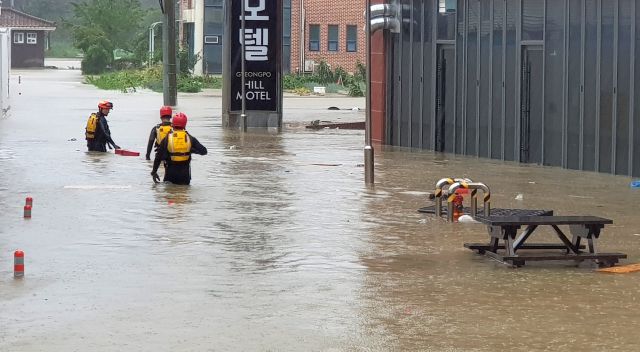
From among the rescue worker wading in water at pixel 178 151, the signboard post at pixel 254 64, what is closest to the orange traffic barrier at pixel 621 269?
the rescue worker wading in water at pixel 178 151

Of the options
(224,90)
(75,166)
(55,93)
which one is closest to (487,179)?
(75,166)

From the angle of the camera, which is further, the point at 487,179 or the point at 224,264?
the point at 487,179

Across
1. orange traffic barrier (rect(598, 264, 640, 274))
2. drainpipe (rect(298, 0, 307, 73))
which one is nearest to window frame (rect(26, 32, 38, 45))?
drainpipe (rect(298, 0, 307, 73))

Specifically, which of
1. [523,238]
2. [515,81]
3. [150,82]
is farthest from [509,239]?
[150,82]

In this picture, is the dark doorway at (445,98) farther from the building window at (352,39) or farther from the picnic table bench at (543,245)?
the building window at (352,39)

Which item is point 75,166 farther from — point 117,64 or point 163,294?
point 117,64

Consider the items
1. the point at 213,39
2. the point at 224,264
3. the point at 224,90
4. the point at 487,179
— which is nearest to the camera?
the point at 224,264

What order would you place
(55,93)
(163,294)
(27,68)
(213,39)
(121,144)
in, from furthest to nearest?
(27,68)
(213,39)
(55,93)
(121,144)
(163,294)

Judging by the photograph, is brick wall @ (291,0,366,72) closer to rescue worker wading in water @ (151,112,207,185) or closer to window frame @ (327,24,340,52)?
window frame @ (327,24,340,52)

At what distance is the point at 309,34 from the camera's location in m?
96.1

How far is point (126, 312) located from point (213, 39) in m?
84.5

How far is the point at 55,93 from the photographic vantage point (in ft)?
216

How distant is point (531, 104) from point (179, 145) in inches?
384

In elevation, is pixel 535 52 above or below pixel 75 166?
above
